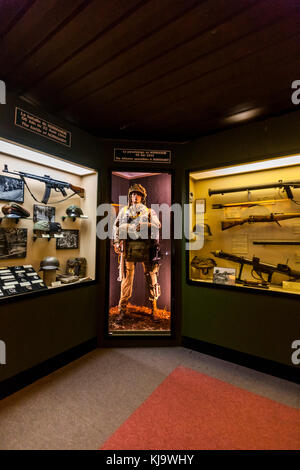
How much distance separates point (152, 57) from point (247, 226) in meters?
2.37

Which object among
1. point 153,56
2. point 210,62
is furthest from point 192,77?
point 153,56

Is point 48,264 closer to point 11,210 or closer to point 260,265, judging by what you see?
point 11,210

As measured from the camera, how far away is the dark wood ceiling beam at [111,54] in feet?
4.81

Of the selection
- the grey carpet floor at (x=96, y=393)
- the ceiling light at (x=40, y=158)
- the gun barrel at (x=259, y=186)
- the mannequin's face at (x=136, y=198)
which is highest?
the ceiling light at (x=40, y=158)

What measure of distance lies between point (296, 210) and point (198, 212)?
1296 mm

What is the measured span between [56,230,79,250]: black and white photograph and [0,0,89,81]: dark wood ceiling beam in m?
1.97

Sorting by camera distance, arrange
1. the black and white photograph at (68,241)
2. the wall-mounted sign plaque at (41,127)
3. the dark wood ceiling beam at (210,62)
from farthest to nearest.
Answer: the black and white photograph at (68,241), the wall-mounted sign plaque at (41,127), the dark wood ceiling beam at (210,62)

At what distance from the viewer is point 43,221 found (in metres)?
2.76

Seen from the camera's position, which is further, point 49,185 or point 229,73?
point 49,185

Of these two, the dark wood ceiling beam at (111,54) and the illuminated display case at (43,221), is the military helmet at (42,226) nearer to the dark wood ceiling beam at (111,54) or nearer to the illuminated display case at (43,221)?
the illuminated display case at (43,221)

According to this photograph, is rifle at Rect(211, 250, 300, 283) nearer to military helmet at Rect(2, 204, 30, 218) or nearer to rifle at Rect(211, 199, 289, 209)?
rifle at Rect(211, 199, 289, 209)

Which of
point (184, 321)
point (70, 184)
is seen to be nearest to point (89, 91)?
point (70, 184)

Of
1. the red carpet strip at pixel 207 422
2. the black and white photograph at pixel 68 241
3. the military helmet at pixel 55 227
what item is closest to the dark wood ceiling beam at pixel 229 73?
the military helmet at pixel 55 227

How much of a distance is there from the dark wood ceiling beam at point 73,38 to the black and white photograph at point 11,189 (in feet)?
3.25
